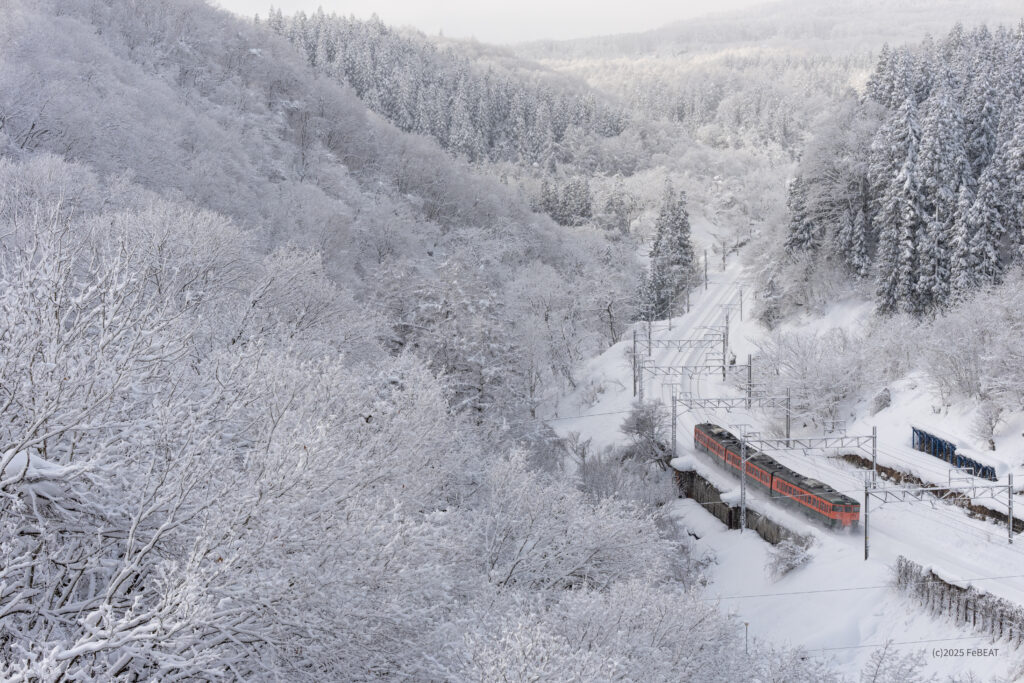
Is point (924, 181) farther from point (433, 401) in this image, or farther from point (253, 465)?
point (253, 465)

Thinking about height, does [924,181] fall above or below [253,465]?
below

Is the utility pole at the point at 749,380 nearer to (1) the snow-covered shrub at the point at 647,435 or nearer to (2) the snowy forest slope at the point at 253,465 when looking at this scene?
(1) the snow-covered shrub at the point at 647,435

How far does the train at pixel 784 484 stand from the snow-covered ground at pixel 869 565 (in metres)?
0.55

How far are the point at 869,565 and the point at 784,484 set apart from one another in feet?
19.3

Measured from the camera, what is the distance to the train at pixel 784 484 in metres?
29.5

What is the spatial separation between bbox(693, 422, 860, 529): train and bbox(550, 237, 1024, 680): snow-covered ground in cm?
55

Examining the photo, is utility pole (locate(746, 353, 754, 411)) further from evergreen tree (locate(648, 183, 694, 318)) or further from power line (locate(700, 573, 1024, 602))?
evergreen tree (locate(648, 183, 694, 318))

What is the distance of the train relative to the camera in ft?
96.9

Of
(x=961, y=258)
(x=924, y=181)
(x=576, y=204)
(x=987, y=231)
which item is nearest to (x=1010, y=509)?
(x=961, y=258)

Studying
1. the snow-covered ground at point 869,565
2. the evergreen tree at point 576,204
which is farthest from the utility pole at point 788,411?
the evergreen tree at point 576,204

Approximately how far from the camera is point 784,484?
3244cm

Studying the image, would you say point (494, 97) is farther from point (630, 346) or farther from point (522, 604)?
point (522, 604)

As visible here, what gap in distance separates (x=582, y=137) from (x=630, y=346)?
99263 mm

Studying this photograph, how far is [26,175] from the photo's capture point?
28875 millimetres
